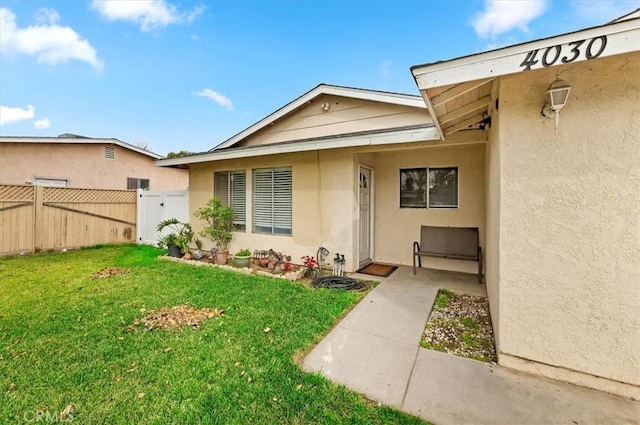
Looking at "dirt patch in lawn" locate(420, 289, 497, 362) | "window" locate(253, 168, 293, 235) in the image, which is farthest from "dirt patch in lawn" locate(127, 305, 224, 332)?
"window" locate(253, 168, 293, 235)

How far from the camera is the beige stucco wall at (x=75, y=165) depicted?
34.0 ft

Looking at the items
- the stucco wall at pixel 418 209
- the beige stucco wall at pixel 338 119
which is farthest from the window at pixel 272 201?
the stucco wall at pixel 418 209

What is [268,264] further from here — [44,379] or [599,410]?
[599,410]

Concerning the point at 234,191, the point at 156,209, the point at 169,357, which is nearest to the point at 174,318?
the point at 169,357

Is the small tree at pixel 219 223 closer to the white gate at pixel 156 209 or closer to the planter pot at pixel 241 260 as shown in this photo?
the planter pot at pixel 241 260

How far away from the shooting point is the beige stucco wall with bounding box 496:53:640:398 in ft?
7.10

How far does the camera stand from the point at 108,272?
6031mm

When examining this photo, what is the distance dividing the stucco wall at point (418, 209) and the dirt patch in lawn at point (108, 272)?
19.8 ft

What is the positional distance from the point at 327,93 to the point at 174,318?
637 cm

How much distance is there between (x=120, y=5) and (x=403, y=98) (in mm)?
8635

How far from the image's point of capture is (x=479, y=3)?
22.0ft

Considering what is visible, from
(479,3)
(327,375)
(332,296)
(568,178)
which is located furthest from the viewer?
(479,3)

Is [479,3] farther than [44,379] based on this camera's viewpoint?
Yes

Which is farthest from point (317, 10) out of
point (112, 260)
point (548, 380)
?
point (548, 380)
